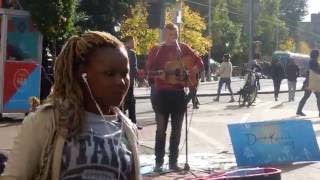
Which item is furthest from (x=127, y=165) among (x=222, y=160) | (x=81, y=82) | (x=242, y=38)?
(x=242, y=38)

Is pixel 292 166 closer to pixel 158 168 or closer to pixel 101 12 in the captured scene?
pixel 158 168

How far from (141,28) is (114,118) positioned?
4038cm

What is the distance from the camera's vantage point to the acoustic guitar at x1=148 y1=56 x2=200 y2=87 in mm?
7328

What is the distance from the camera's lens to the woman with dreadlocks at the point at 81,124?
2.28 m

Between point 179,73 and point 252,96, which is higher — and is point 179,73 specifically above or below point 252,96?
above

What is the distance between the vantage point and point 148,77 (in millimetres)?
7477

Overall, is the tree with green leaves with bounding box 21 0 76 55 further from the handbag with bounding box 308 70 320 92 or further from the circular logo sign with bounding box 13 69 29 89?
the handbag with bounding box 308 70 320 92

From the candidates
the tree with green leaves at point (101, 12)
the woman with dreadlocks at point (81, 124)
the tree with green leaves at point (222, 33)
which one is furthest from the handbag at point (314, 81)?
the tree with green leaves at point (222, 33)

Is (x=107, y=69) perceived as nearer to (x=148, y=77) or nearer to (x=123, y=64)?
(x=123, y=64)

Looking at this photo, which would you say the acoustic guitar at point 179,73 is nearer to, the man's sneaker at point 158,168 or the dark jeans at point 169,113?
the dark jeans at point 169,113

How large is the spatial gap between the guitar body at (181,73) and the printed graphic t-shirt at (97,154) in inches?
192

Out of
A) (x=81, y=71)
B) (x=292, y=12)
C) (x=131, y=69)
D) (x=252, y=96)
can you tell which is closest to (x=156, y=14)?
→ (x=252, y=96)

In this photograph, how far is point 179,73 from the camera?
736cm

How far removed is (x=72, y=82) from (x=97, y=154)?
28cm
